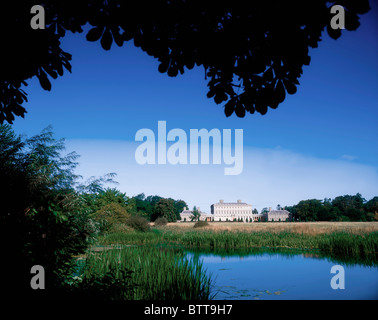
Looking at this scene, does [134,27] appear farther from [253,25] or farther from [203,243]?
Answer: [203,243]

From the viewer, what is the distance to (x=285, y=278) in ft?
34.3

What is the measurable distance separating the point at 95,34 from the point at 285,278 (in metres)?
11.1

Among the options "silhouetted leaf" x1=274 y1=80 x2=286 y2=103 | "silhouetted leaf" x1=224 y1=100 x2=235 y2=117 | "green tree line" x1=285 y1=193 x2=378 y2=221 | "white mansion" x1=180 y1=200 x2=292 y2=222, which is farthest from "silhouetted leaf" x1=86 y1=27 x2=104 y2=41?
"white mansion" x1=180 y1=200 x2=292 y2=222

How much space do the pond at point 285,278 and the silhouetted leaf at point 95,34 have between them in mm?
6890

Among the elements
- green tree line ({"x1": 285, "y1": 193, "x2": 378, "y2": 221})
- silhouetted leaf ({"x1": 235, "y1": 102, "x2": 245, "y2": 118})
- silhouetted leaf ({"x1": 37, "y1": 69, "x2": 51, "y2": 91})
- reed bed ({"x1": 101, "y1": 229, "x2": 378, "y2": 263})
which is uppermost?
silhouetted leaf ({"x1": 37, "y1": 69, "x2": 51, "y2": 91})

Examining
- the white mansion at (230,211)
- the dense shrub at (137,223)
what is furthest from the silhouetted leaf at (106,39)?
the white mansion at (230,211)

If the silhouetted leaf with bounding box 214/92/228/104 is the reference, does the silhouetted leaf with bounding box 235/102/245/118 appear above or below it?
below

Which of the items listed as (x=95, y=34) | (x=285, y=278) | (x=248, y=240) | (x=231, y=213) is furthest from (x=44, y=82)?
(x=231, y=213)

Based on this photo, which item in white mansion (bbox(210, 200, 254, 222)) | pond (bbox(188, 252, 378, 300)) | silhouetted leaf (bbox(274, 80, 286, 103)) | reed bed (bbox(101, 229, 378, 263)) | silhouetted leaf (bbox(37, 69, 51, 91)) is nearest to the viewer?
silhouetted leaf (bbox(274, 80, 286, 103))

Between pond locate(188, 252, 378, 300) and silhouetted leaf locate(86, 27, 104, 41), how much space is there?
271 inches

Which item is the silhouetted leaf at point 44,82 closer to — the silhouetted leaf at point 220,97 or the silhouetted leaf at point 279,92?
the silhouetted leaf at point 220,97

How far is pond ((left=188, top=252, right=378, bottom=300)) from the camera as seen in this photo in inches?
328

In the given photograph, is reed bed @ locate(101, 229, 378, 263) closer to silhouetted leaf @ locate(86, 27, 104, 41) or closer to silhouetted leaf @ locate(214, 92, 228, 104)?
silhouetted leaf @ locate(214, 92, 228, 104)
